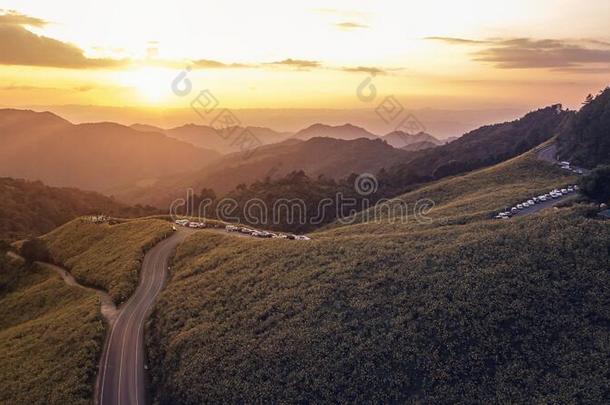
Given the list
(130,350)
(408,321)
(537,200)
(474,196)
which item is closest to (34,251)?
(130,350)

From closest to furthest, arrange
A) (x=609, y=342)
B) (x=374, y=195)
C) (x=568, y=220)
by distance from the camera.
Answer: (x=609, y=342) < (x=568, y=220) < (x=374, y=195)

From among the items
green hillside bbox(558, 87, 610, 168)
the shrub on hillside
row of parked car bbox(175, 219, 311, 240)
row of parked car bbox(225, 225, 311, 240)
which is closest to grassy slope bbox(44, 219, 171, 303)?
the shrub on hillside

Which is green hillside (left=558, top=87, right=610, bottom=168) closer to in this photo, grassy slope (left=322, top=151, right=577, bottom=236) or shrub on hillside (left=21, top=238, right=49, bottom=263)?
grassy slope (left=322, top=151, right=577, bottom=236)

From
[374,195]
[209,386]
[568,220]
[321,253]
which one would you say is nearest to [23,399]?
[209,386]

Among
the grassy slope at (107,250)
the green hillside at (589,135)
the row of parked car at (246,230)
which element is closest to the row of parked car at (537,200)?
the green hillside at (589,135)

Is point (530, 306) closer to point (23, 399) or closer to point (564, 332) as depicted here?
point (564, 332)

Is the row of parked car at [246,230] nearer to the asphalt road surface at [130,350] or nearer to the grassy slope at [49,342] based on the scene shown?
the asphalt road surface at [130,350]
